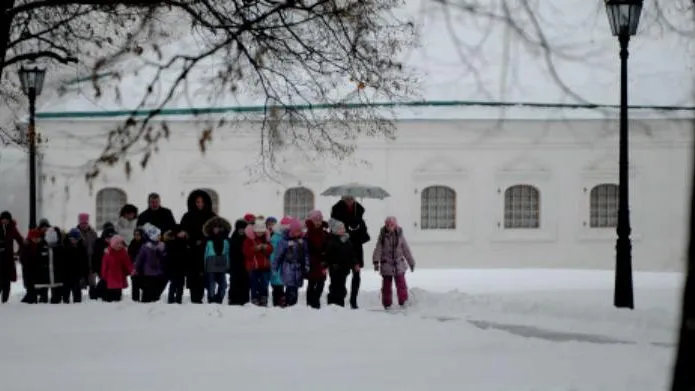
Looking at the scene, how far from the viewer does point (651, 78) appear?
32.7 m

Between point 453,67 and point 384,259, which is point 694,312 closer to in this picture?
point 384,259

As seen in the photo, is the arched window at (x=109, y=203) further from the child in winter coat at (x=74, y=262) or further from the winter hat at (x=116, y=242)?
the winter hat at (x=116, y=242)

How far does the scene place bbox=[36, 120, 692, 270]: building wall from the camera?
31.0 metres

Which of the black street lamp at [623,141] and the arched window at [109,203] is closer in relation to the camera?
the black street lamp at [623,141]

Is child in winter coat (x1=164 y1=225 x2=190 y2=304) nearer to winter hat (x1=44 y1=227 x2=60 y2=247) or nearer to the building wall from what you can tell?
winter hat (x1=44 y1=227 x2=60 y2=247)

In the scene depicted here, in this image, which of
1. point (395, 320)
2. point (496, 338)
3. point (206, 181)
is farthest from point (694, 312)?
point (206, 181)

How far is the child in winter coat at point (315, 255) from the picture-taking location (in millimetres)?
17672

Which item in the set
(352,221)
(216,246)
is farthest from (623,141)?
(216,246)

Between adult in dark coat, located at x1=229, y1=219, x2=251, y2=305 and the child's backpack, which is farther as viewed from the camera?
adult in dark coat, located at x1=229, y1=219, x2=251, y2=305

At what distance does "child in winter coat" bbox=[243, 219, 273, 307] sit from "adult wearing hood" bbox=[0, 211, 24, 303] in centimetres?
392

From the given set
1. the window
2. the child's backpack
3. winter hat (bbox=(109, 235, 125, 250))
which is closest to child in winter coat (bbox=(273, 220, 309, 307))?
the child's backpack

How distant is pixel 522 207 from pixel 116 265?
52.1ft

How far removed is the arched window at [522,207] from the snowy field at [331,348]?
43.4ft

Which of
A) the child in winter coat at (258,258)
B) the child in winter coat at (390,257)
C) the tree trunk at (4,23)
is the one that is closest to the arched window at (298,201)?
the child in winter coat at (390,257)
